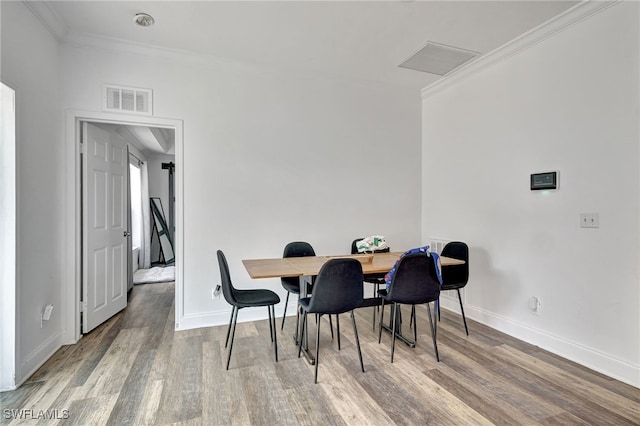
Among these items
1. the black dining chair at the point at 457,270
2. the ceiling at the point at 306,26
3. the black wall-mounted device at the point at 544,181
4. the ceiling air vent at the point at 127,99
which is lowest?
the black dining chair at the point at 457,270

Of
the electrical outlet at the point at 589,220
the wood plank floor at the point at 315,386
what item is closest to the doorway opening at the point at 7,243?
the wood plank floor at the point at 315,386

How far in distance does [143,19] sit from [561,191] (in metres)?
3.81

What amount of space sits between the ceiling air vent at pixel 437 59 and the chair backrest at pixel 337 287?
2.36 meters

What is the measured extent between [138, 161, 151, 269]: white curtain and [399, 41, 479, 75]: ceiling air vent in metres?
5.35

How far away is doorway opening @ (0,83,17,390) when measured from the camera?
2.18m

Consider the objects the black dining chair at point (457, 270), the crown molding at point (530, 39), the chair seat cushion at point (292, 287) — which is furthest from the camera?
the black dining chair at point (457, 270)

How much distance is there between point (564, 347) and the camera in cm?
273

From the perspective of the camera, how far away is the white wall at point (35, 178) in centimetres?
225

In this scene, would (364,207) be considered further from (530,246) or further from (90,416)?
(90,416)

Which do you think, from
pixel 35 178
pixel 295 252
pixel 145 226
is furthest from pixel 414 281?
pixel 145 226

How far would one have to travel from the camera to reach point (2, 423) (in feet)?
6.08

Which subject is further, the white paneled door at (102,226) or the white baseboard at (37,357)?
the white paneled door at (102,226)

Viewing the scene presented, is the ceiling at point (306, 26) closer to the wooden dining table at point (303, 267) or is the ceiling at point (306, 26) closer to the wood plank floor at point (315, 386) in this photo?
the wooden dining table at point (303, 267)

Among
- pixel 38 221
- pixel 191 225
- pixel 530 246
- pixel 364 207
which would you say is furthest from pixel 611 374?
pixel 38 221
